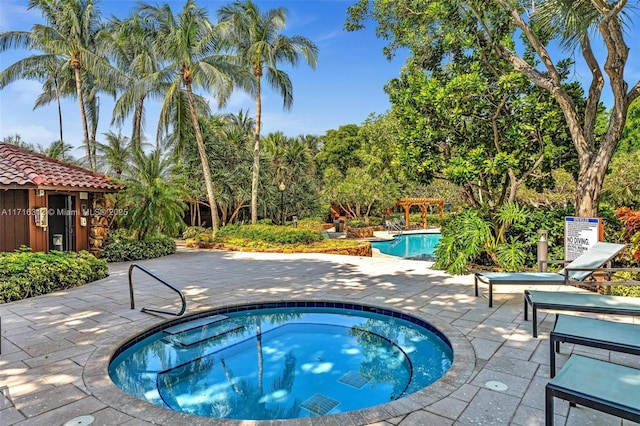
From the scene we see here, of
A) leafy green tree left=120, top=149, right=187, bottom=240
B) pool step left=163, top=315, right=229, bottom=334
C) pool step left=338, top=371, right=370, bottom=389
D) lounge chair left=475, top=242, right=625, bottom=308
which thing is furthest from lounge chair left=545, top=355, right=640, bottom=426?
leafy green tree left=120, top=149, right=187, bottom=240

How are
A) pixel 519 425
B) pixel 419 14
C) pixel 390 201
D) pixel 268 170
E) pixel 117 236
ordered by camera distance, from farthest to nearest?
pixel 390 201 → pixel 268 170 → pixel 117 236 → pixel 419 14 → pixel 519 425

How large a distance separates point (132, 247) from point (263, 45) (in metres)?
9.50

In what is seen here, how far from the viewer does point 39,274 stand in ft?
21.9

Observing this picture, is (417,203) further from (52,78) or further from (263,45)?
(52,78)

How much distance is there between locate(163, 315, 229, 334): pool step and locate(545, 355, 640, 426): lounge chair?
13.9 ft

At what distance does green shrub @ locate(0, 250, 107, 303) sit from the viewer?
6312 millimetres

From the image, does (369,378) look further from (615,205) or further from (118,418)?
(615,205)

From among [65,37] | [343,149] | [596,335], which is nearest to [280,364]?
[596,335]

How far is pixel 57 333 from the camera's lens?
15.0 feet

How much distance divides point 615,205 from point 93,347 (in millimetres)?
18547

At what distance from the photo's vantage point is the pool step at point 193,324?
4932mm

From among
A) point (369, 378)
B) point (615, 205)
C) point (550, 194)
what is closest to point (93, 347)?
point (369, 378)

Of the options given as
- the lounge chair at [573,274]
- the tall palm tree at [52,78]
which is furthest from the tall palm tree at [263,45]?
the lounge chair at [573,274]

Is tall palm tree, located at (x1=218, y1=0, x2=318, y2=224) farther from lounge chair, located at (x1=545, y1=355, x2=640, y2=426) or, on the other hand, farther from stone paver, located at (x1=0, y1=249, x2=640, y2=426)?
lounge chair, located at (x1=545, y1=355, x2=640, y2=426)
